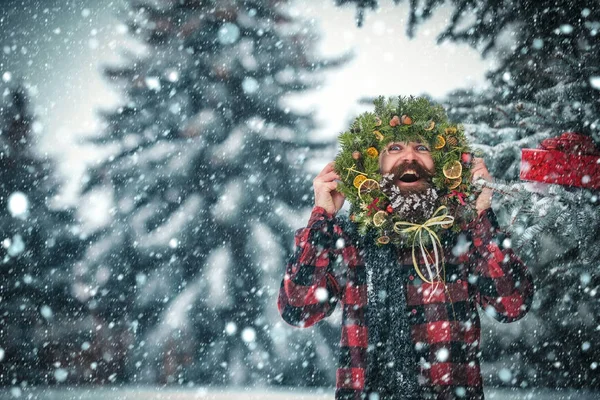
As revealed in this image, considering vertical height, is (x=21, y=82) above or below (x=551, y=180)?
above

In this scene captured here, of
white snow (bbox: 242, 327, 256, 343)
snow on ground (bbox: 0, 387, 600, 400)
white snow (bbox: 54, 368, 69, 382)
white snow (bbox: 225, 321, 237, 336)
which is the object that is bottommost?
snow on ground (bbox: 0, 387, 600, 400)

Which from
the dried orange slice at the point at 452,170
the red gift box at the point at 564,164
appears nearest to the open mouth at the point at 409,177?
the dried orange slice at the point at 452,170

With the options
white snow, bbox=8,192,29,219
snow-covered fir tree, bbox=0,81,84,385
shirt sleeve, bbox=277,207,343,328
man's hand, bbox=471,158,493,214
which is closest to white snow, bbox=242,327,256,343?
snow-covered fir tree, bbox=0,81,84,385

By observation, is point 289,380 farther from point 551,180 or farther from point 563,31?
point 563,31

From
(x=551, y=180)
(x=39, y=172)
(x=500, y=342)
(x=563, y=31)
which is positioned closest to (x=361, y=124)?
(x=551, y=180)

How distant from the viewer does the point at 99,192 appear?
3641 millimetres

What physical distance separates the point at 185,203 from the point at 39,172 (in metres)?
1.16

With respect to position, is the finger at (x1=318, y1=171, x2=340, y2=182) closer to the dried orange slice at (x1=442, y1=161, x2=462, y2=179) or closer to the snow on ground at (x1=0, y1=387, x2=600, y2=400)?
the dried orange slice at (x1=442, y1=161, x2=462, y2=179)

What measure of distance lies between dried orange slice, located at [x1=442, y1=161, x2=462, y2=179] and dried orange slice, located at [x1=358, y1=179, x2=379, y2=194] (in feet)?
0.98

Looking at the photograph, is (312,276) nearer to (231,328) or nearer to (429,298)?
(429,298)

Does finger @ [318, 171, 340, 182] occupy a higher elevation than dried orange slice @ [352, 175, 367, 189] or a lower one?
higher

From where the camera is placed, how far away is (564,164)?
217 cm

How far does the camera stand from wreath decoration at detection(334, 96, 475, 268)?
197cm

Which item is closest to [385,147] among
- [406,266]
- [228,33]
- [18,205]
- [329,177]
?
[329,177]
